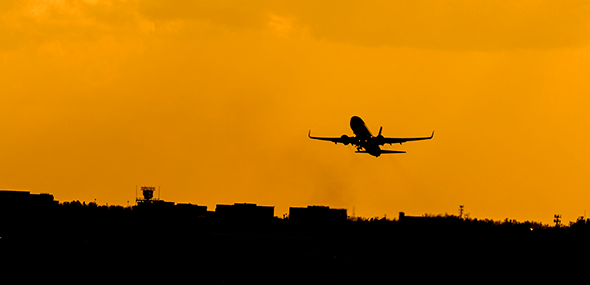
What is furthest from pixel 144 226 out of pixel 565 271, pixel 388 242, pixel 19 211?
pixel 565 271

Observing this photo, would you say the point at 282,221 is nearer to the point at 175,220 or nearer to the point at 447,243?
the point at 175,220

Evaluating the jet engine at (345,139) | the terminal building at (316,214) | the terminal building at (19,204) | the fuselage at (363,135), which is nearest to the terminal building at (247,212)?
the terminal building at (316,214)

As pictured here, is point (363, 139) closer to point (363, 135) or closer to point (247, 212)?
point (363, 135)

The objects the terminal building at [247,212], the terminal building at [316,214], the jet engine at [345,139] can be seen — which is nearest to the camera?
the jet engine at [345,139]

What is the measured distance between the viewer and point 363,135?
5566 inches

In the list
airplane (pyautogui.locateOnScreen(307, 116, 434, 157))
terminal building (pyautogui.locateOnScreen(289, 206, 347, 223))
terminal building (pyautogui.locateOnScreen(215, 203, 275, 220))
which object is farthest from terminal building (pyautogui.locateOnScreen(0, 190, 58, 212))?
airplane (pyautogui.locateOnScreen(307, 116, 434, 157))

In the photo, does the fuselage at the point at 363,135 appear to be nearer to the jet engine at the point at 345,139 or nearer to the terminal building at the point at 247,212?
the jet engine at the point at 345,139

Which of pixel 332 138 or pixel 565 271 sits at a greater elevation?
pixel 332 138

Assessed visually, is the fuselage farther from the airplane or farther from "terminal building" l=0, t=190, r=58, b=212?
"terminal building" l=0, t=190, r=58, b=212

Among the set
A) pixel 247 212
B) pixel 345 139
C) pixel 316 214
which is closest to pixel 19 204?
pixel 247 212

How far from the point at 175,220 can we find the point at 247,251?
40.4 meters

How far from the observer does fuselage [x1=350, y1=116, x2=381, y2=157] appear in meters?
141

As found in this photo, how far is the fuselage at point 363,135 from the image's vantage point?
141000mm

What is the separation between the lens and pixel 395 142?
148125mm
